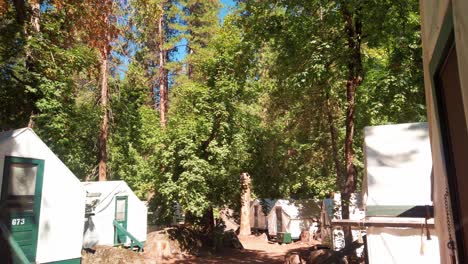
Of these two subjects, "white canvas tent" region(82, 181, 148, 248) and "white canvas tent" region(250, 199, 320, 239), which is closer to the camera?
"white canvas tent" region(82, 181, 148, 248)

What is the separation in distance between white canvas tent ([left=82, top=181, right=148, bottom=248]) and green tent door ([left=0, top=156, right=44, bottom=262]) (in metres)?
6.13

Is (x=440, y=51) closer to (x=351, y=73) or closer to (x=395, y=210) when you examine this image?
(x=395, y=210)

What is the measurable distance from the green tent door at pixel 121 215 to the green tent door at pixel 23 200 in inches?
283

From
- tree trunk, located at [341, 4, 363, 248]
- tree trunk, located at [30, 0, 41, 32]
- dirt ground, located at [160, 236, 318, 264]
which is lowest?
dirt ground, located at [160, 236, 318, 264]

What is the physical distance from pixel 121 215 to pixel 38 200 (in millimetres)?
7754

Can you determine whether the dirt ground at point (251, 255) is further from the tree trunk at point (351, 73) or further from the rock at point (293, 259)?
the tree trunk at point (351, 73)

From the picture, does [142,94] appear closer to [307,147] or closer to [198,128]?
[198,128]

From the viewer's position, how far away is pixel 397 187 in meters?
6.21

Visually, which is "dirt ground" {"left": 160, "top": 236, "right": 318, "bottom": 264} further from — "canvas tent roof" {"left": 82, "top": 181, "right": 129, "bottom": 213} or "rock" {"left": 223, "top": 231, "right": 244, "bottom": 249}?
"canvas tent roof" {"left": 82, "top": 181, "right": 129, "bottom": 213}

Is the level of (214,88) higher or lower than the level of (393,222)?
higher

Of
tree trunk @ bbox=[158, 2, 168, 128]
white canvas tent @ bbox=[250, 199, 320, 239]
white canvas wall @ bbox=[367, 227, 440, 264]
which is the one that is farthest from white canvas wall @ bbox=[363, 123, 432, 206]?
tree trunk @ bbox=[158, 2, 168, 128]

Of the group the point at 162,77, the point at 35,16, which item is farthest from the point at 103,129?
the point at 162,77

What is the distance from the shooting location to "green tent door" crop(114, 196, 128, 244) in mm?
17031

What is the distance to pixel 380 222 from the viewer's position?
17.9 ft
